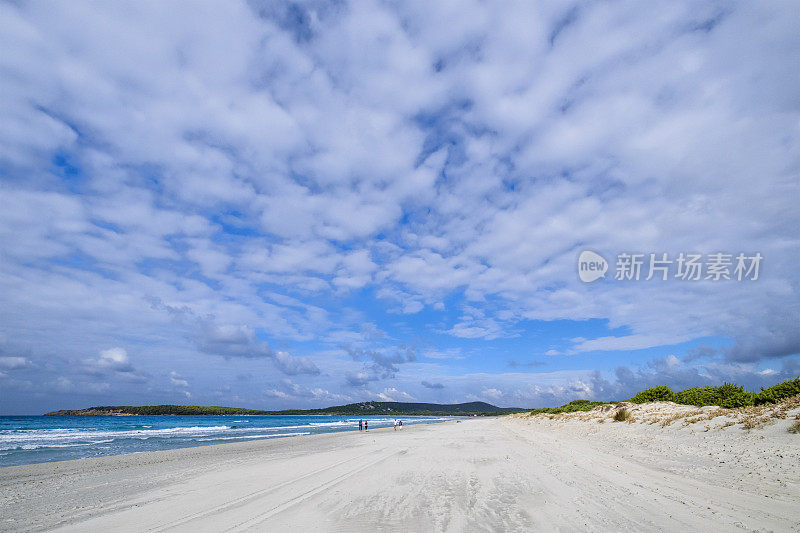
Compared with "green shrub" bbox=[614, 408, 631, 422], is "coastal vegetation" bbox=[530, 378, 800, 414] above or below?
above

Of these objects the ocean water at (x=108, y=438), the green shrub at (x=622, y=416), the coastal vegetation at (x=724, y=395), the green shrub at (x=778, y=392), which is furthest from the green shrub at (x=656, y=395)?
the ocean water at (x=108, y=438)

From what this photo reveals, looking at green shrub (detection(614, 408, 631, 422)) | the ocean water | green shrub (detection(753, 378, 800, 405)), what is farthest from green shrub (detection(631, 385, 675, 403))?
the ocean water

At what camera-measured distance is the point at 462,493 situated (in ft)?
33.8

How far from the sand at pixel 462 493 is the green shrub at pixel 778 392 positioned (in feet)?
14.5

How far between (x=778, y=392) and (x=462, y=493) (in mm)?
19031

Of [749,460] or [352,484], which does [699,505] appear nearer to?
[749,460]

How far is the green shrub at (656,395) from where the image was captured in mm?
35122

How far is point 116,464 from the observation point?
21.3 meters

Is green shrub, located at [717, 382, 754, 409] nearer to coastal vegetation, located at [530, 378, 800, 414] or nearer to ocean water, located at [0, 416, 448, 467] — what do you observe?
coastal vegetation, located at [530, 378, 800, 414]

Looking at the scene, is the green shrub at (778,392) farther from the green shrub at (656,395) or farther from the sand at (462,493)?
the green shrub at (656,395)

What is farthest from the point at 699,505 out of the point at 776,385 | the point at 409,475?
the point at 776,385

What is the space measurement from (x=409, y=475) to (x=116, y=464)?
18899mm

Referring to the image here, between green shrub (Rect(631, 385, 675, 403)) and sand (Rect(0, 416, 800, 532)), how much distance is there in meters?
20.6

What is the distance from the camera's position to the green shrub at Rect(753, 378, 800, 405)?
17750 millimetres
